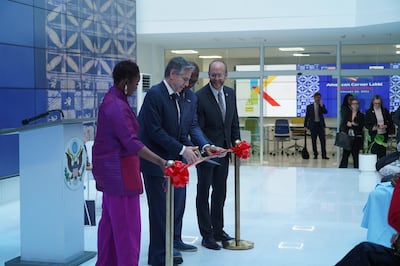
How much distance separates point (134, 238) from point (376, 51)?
1169 centimetres

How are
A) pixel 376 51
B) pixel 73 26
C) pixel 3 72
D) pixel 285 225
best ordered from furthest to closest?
pixel 376 51, pixel 73 26, pixel 3 72, pixel 285 225

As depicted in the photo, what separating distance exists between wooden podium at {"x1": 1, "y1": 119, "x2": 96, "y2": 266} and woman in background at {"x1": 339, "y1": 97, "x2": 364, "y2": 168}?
29.7ft

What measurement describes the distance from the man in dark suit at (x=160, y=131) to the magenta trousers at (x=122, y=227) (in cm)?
67

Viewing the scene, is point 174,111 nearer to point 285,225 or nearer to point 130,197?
point 130,197

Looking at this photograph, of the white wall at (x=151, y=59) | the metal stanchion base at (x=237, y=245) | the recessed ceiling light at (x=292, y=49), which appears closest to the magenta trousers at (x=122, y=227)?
the metal stanchion base at (x=237, y=245)

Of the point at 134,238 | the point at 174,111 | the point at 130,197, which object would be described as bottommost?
the point at 134,238

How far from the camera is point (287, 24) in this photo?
12.3 metres

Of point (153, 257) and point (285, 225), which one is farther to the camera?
point (285, 225)

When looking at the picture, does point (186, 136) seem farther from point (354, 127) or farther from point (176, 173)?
point (354, 127)

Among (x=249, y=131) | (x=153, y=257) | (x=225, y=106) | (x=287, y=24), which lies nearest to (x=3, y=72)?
(x=225, y=106)

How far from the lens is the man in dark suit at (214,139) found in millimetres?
5742

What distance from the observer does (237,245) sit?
580 cm

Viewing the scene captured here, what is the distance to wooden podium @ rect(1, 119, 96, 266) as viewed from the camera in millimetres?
4770

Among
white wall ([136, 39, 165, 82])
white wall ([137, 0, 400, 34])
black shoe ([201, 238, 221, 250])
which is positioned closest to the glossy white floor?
black shoe ([201, 238, 221, 250])
